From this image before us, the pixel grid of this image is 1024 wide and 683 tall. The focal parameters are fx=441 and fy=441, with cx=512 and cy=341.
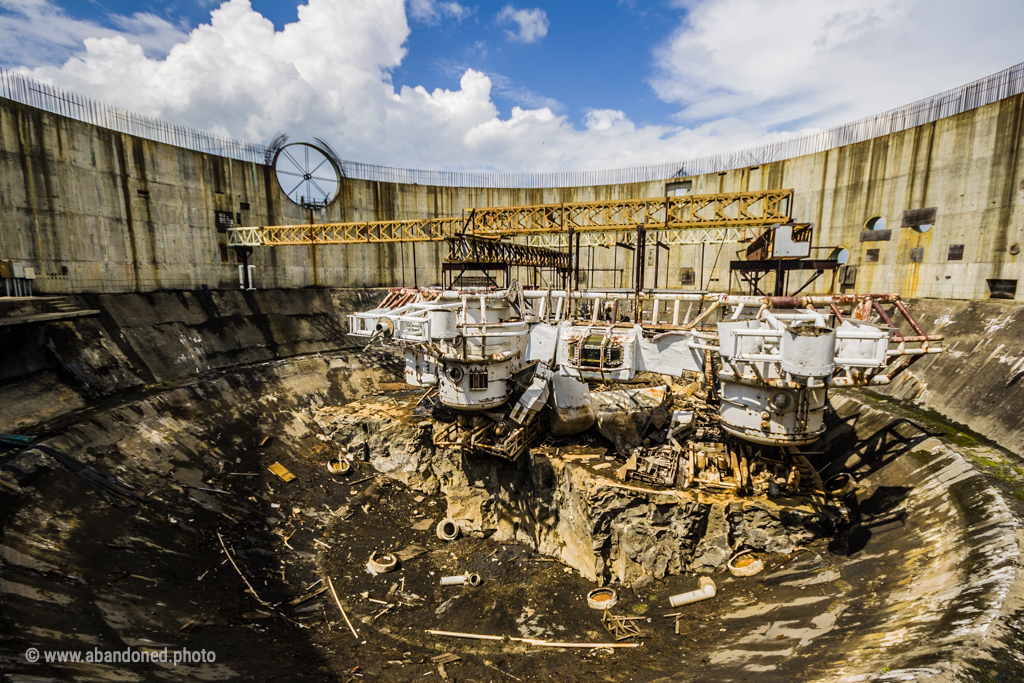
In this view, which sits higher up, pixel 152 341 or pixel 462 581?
pixel 152 341

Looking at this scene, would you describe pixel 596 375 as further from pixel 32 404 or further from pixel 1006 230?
pixel 32 404

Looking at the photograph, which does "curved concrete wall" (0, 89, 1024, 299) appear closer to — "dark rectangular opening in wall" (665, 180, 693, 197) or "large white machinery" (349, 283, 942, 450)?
"dark rectangular opening in wall" (665, 180, 693, 197)

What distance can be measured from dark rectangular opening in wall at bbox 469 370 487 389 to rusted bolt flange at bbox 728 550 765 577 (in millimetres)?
8451

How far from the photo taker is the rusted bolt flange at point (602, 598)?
11.3m

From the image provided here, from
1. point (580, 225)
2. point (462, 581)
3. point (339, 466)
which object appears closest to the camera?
point (462, 581)

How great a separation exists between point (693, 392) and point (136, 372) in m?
22.4

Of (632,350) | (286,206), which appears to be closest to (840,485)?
(632,350)

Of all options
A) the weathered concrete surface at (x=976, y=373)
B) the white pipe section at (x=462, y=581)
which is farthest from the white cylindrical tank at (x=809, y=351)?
the white pipe section at (x=462, y=581)

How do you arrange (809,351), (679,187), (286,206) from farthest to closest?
(679,187) < (286,206) < (809,351)

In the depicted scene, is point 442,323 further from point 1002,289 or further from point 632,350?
point 1002,289

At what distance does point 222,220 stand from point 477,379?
60.9ft

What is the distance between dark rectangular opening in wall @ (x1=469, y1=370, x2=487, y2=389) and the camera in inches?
573

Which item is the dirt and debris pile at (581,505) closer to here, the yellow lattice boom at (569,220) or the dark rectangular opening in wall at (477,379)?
the dark rectangular opening in wall at (477,379)

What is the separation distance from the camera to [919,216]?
725 inches
